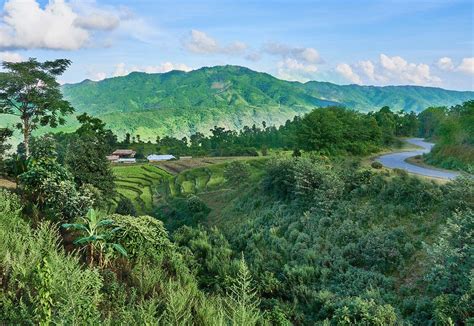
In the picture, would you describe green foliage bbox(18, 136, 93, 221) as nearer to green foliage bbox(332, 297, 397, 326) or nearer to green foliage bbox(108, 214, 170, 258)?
green foliage bbox(108, 214, 170, 258)

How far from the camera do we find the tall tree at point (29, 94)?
29.8 m

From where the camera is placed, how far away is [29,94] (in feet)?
99.2

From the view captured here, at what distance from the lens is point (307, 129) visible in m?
45.5

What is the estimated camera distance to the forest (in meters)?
6.92

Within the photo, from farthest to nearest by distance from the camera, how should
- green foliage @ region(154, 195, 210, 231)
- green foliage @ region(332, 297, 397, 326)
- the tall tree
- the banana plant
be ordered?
green foliage @ region(154, 195, 210, 231) → the tall tree → green foliage @ region(332, 297, 397, 326) → the banana plant

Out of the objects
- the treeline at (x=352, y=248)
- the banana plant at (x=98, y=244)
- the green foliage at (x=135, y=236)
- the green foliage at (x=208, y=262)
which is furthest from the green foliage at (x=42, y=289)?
the green foliage at (x=208, y=262)

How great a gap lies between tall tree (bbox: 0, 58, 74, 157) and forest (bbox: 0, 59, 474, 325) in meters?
0.12

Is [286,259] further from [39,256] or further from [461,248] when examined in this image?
[39,256]

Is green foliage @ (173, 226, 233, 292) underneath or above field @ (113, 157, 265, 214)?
above

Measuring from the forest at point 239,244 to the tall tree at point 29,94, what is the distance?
12 centimetres

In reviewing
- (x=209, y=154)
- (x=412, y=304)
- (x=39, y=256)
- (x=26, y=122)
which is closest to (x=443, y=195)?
(x=412, y=304)

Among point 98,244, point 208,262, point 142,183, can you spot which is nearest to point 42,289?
point 98,244

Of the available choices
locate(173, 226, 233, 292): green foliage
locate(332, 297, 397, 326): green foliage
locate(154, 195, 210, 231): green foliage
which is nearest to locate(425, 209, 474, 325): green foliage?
locate(332, 297, 397, 326): green foliage

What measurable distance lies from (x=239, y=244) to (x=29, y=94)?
20.8 m
